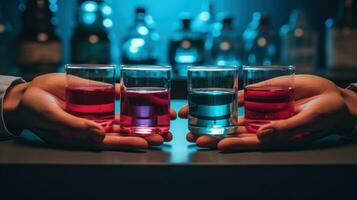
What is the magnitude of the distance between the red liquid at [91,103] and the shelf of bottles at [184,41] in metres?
0.95

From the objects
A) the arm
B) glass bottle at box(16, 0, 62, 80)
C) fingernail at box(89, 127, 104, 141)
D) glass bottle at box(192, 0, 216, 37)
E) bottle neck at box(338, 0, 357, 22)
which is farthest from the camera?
glass bottle at box(192, 0, 216, 37)

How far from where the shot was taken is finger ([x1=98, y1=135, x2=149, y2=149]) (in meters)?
0.67

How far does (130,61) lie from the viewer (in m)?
1.81

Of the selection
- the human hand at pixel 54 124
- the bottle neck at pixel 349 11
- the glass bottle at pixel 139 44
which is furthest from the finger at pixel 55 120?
the bottle neck at pixel 349 11

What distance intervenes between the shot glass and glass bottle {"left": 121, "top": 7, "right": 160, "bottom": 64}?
1.11 meters

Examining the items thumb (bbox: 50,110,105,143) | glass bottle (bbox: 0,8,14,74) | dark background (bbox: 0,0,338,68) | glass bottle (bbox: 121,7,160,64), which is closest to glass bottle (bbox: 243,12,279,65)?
dark background (bbox: 0,0,338,68)

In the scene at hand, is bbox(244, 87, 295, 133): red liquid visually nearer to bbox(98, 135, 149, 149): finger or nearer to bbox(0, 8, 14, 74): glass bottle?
bbox(98, 135, 149, 149): finger

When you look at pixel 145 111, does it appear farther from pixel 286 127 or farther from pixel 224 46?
pixel 224 46

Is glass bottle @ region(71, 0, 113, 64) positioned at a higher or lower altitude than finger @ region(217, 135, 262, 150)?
higher
